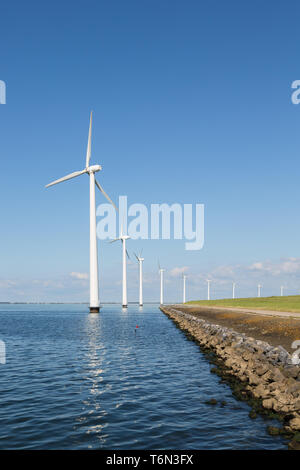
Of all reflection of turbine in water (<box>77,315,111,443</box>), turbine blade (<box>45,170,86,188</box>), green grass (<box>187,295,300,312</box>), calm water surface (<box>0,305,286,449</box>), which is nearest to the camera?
calm water surface (<box>0,305,286,449</box>)

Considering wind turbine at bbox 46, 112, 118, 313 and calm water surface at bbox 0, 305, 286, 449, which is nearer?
calm water surface at bbox 0, 305, 286, 449

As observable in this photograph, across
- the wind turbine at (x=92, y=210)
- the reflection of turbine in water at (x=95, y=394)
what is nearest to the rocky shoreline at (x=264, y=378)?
the reflection of turbine in water at (x=95, y=394)

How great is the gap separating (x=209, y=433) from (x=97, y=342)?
3199 centimetres

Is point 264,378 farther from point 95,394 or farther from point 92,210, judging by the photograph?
point 92,210

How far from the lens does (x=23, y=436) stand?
1406cm

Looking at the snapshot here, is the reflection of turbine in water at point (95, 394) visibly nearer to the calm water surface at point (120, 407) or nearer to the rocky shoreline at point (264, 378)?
the calm water surface at point (120, 407)

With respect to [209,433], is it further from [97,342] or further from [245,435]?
[97,342]

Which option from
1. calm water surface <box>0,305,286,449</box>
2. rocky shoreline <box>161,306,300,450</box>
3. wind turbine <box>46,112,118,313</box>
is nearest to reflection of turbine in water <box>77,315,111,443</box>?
calm water surface <box>0,305,286,449</box>

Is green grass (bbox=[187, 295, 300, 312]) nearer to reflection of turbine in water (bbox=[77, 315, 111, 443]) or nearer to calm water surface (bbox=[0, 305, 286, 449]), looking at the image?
reflection of turbine in water (bbox=[77, 315, 111, 443])

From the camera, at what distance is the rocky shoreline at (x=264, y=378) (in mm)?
15905

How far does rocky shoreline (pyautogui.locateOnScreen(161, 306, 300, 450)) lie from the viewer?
52.2 ft

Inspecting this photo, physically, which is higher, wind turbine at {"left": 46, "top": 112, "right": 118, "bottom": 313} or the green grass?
wind turbine at {"left": 46, "top": 112, "right": 118, "bottom": 313}

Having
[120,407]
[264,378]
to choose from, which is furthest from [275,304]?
[120,407]
